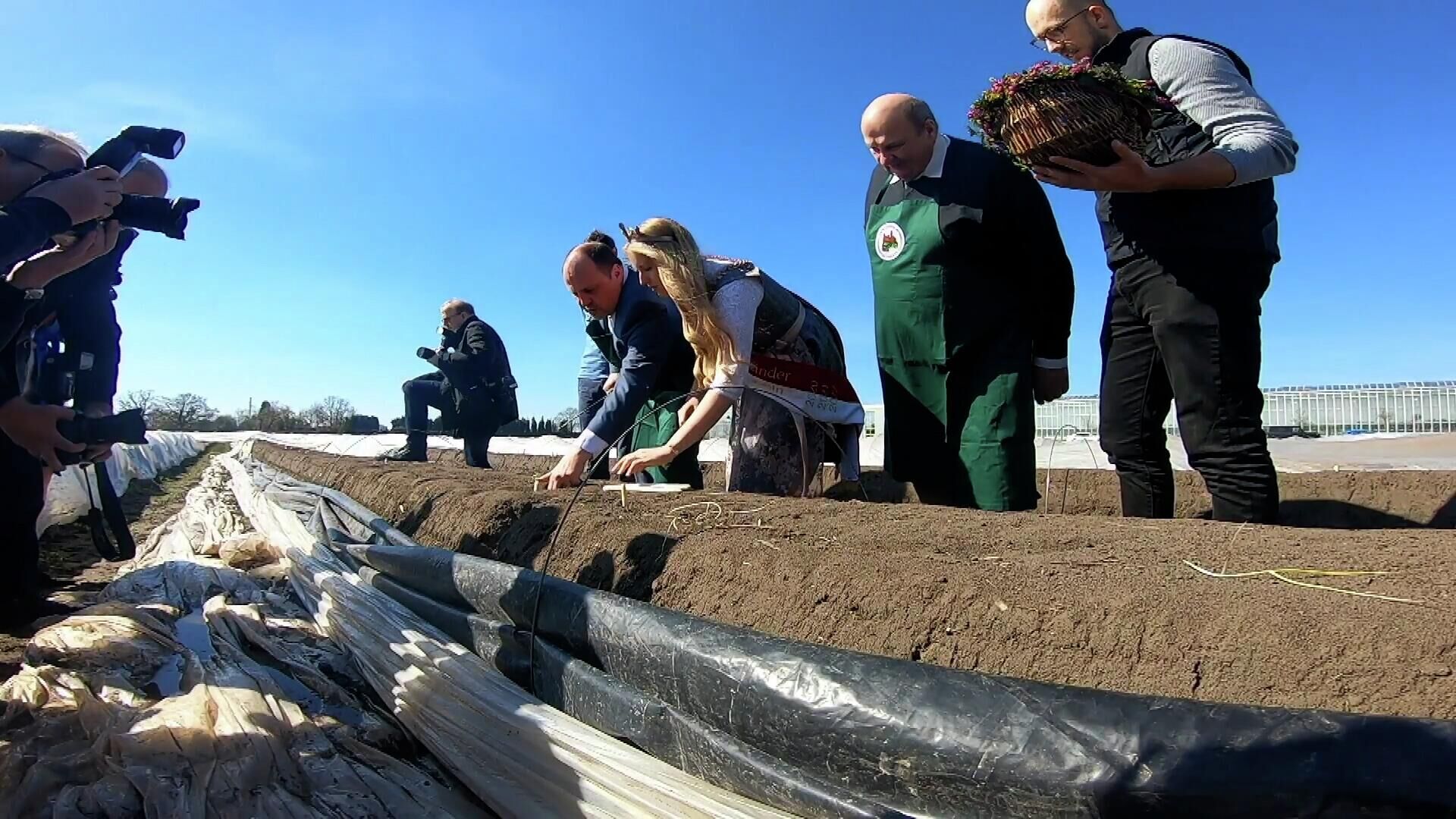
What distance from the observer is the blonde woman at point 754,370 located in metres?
2.79

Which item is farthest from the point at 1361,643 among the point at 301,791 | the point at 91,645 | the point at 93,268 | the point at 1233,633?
the point at 93,268

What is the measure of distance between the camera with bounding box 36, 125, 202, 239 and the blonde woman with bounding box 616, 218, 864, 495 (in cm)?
140

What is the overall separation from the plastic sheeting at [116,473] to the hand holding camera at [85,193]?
0.72 m

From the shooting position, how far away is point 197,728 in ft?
5.19

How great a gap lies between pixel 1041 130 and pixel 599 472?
129 inches

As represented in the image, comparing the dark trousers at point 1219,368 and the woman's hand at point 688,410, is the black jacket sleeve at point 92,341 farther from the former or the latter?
the dark trousers at point 1219,368

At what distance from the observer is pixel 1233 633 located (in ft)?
3.69

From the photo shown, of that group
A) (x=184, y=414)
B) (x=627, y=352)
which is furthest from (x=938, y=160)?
(x=184, y=414)

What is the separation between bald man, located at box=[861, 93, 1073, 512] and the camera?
2.66m

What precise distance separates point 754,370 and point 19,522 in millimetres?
2575

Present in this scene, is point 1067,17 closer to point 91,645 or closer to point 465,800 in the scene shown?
point 465,800

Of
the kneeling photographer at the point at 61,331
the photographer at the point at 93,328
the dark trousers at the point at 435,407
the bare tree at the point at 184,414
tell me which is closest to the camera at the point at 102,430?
the kneeling photographer at the point at 61,331

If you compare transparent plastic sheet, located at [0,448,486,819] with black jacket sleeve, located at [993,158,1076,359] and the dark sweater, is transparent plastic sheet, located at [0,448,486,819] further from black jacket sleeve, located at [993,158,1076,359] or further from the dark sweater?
black jacket sleeve, located at [993,158,1076,359]

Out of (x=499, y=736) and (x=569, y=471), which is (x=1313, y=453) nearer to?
(x=569, y=471)
